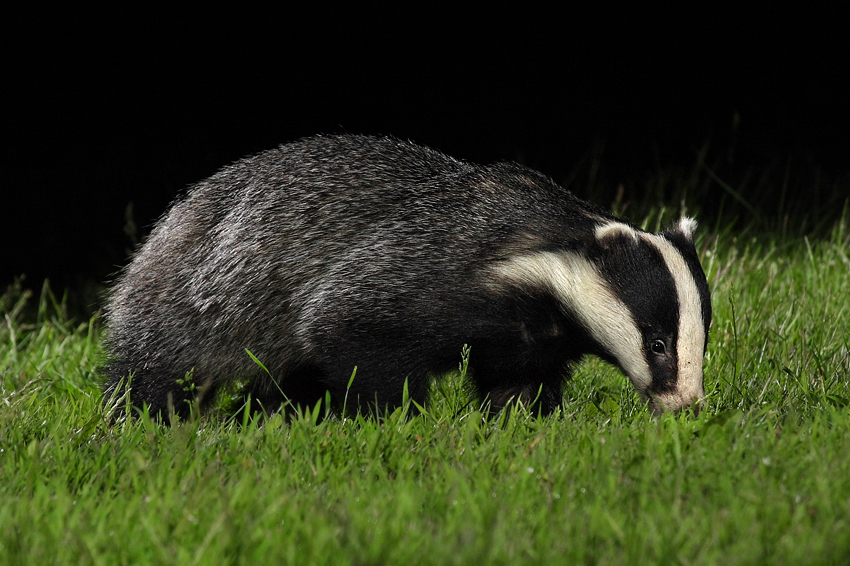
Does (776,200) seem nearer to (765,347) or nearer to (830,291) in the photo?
→ (830,291)

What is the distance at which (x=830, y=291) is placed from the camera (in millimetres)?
5758

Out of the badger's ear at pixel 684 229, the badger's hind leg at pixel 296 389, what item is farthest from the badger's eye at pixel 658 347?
the badger's hind leg at pixel 296 389

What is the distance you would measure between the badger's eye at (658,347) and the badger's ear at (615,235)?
42cm

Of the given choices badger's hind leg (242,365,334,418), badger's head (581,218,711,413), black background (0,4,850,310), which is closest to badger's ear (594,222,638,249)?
badger's head (581,218,711,413)

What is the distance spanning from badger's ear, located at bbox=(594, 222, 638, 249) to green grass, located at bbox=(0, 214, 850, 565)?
713 mm

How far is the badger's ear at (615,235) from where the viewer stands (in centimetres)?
416

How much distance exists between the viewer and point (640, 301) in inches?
161

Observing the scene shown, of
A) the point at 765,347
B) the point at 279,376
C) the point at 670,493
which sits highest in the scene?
the point at 670,493

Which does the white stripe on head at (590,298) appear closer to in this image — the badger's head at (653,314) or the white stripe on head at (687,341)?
the badger's head at (653,314)

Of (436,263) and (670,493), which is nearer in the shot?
(670,493)

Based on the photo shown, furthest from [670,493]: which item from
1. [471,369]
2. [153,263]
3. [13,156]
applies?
[13,156]

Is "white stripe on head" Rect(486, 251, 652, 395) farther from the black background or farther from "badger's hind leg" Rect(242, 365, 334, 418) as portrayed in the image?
the black background

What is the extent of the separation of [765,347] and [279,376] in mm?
2472

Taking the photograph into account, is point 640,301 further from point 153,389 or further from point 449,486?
point 153,389
